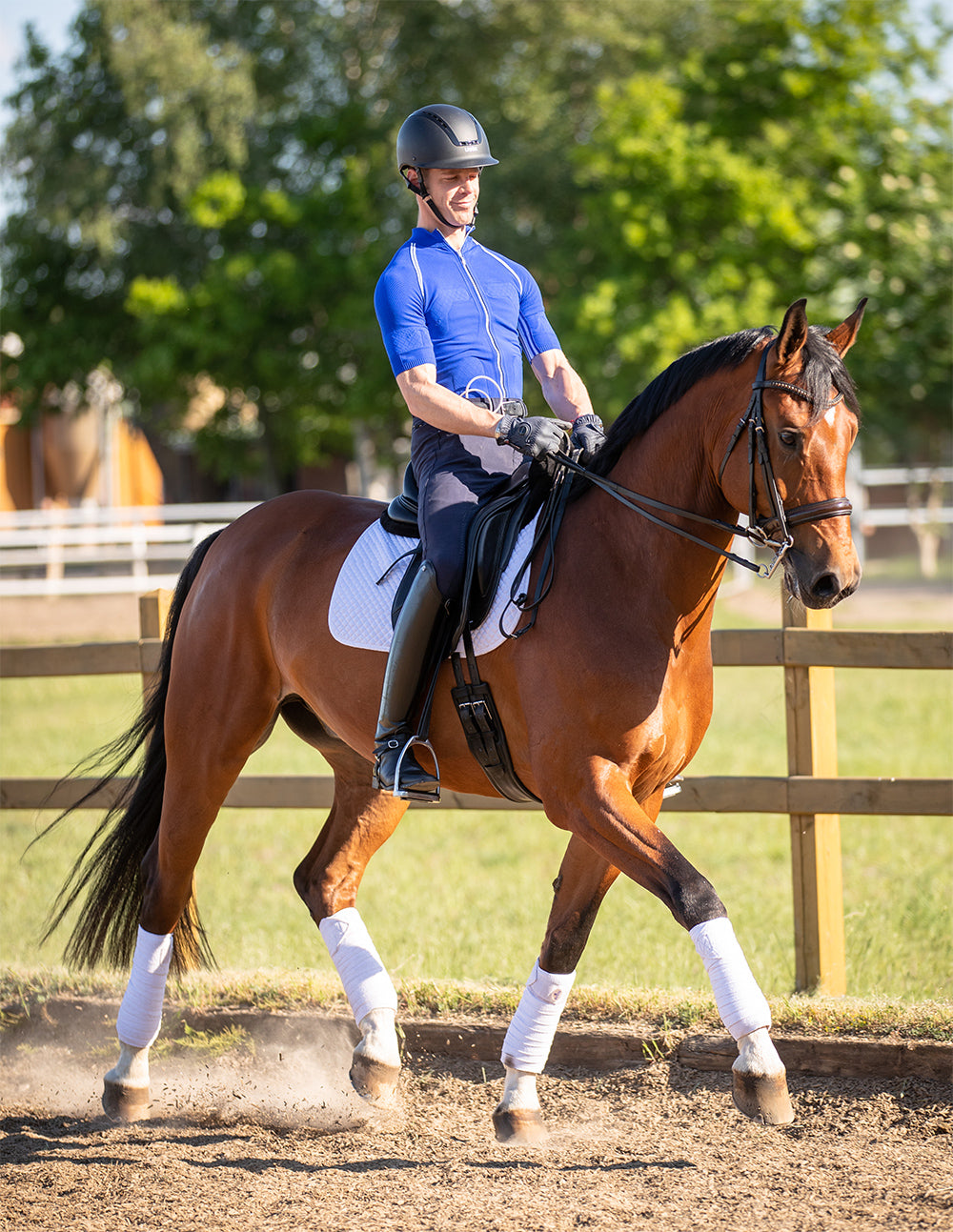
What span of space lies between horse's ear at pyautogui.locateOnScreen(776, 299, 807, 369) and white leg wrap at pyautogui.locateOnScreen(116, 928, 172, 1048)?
3.13 m

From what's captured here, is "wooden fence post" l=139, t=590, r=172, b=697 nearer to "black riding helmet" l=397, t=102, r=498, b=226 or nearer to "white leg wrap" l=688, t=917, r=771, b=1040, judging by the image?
"black riding helmet" l=397, t=102, r=498, b=226

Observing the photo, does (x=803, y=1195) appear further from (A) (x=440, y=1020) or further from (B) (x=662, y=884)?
(A) (x=440, y=1020)

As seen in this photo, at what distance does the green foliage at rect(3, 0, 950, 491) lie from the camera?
23812 millimetres

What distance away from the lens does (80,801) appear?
5363mm

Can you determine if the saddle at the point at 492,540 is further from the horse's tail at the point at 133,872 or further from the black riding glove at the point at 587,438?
the horse's tail at the point at 133,872

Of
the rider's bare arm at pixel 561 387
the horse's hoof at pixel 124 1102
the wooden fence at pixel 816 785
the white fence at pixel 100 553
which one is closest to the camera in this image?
the rider's bare arm at pixel 561 387

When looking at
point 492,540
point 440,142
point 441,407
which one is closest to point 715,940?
point 492,540

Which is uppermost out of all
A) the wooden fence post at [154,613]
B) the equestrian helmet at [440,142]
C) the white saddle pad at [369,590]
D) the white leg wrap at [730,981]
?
the equestrian helmet at [440,142]

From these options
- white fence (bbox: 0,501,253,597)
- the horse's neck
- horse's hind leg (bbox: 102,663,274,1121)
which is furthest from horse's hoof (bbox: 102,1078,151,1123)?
white fence (bbox: 0,501,253,597)

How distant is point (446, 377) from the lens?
395cm

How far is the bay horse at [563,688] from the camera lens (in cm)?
322

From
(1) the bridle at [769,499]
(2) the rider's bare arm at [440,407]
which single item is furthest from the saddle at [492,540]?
(1) the bridle at [769,499]

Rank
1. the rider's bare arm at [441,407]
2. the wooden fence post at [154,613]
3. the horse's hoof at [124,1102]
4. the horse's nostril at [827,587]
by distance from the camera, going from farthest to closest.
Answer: the wooden fence post at [154,613] < the horse's hoof at [124,1102] < the rider's bare arm at [441,407] < the horse's nostril at [827,587]

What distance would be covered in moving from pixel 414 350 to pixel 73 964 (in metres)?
2.98
